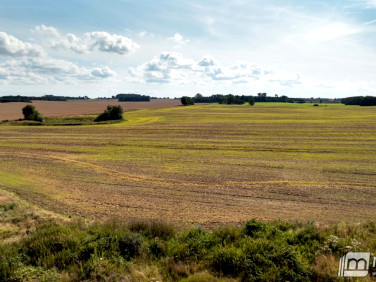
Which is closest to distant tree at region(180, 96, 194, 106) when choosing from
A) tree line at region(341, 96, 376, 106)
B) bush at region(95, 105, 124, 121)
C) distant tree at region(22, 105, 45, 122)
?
bush at region(95, 105, 124, 121)

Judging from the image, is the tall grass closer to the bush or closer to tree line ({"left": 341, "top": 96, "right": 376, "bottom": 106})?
the bush

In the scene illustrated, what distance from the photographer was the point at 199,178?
22.6 meters

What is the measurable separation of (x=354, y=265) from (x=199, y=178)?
1453 centimetres

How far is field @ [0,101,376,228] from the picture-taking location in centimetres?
1592

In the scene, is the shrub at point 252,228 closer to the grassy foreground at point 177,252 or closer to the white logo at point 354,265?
the grassy foreground at point 177,252

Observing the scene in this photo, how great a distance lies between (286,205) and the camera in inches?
658

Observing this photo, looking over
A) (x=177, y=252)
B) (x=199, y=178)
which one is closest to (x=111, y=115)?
(x=199, y=178)

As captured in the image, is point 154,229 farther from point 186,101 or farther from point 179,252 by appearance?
point 186,101

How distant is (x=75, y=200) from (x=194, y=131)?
3474cm


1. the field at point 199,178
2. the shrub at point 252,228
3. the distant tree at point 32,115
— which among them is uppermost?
the distant tree at point 32,115

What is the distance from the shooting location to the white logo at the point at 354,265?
27.5 feet

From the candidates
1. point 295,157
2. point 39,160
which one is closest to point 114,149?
point 39,160

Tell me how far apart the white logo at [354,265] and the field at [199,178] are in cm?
497

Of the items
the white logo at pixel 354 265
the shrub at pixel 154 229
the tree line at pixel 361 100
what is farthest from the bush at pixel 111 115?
the tree line at pixel 361 100
